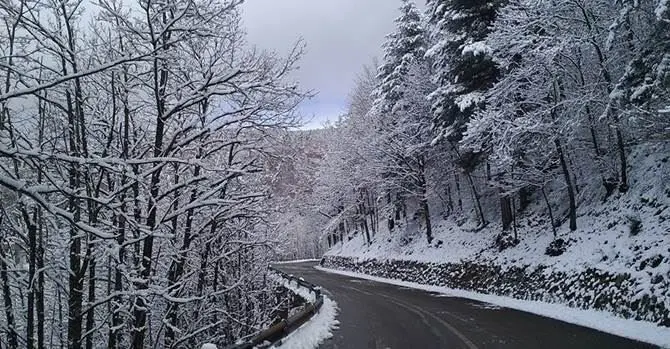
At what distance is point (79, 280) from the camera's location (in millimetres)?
7359

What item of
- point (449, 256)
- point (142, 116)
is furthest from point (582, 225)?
point (142, 116)

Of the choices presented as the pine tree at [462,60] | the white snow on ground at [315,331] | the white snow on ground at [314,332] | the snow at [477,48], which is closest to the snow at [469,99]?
the pine tree at [462,60]

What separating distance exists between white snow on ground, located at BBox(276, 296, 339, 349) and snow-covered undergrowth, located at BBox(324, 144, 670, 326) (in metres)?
6.84

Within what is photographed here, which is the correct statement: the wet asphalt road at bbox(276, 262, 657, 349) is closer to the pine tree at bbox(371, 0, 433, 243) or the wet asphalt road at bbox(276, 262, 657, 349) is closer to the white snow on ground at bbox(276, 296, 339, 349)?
the white snow on ground at bbox(276, 296, 339, 349)

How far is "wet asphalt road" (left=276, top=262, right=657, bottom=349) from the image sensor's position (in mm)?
9070

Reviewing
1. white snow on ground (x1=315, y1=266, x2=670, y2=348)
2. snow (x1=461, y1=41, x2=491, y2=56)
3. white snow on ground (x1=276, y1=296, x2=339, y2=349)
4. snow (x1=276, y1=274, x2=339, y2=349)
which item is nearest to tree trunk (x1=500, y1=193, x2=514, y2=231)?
white snow on ground (x1=315, y1=266, x2=670, y2=348)

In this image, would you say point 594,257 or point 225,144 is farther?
point 594,257

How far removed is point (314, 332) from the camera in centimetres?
1163

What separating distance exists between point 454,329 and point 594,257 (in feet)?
17.8

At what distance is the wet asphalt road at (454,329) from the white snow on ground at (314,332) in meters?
0.28

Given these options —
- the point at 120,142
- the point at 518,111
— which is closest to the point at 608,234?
the point at 518,111

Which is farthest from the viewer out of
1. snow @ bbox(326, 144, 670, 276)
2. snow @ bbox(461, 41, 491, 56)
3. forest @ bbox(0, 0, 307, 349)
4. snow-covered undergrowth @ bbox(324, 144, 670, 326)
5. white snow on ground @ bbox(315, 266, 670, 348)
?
snow @ bbox(461, 41, 491, 56)

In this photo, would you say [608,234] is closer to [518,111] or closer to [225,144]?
[518,111]

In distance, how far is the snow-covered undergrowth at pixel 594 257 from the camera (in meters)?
10.9
